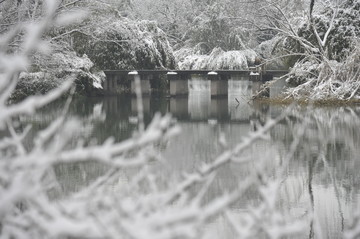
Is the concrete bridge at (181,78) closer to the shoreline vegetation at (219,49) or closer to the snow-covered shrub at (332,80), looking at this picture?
the shoreline vegetation at (219,49)

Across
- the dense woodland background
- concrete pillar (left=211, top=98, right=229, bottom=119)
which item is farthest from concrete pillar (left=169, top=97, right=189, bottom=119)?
the dense woodland background

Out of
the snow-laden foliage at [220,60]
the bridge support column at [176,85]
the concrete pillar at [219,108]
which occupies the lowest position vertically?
the concrete pillar at [219,108]

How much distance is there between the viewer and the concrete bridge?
21.8m

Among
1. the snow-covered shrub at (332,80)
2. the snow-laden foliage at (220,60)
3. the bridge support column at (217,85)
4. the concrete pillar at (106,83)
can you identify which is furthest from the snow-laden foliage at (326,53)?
the snow-laden foliage at (220,60)

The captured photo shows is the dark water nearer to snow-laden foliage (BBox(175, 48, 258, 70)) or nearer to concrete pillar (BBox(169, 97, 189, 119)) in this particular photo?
concrete pillar (BBox(169, 97, 189, 119))

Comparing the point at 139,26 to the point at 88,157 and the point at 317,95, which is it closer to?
the point at 317,95

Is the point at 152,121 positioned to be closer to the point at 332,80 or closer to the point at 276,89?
the point at 332,80

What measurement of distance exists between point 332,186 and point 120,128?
6.57 metres

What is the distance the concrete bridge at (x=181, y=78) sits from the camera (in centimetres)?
2181

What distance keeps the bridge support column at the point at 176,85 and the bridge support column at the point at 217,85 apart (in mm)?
1545

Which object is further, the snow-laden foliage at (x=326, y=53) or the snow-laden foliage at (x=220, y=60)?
the snow-laden foliage at (x=220, y=60)

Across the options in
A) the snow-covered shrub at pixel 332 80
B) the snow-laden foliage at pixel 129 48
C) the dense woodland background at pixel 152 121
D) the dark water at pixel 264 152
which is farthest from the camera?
the snow-laden foliage at pixel 129 48

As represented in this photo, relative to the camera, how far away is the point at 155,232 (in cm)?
186

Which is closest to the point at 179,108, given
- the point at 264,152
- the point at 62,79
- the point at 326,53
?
the point at 62,79
